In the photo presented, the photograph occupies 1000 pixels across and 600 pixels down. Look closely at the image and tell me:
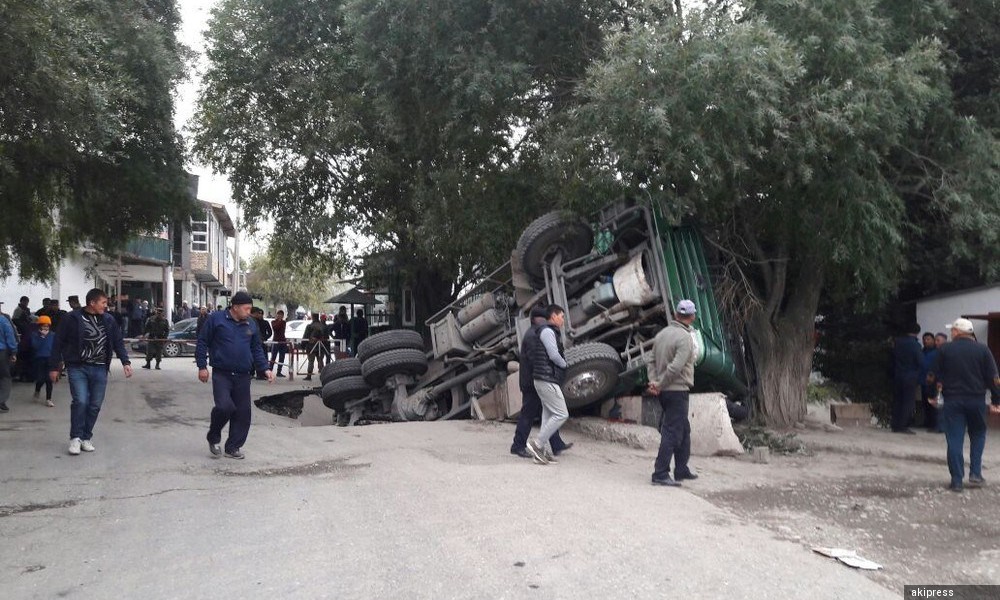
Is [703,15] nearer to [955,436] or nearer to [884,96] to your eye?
[884,96]

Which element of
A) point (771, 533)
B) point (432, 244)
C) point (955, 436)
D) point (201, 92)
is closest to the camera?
point (771, 533)

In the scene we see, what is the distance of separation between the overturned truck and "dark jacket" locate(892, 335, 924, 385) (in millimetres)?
2657

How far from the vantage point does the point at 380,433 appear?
34.2 ft

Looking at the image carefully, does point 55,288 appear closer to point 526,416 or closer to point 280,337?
point 280,337

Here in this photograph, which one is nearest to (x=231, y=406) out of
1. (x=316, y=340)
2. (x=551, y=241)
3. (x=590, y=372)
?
(x=590, y=372)

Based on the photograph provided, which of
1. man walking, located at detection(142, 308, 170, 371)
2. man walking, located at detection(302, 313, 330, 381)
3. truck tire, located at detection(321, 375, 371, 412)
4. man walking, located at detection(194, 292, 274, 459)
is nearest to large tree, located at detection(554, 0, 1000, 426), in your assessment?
man walking, located at detection(194, 292, 274, 459)

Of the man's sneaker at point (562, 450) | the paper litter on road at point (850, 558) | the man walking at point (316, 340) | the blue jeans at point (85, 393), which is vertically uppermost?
the man walking at point (316, 340)

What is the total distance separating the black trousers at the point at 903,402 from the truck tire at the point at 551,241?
5061 mm

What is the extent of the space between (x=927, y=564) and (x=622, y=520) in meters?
2.00

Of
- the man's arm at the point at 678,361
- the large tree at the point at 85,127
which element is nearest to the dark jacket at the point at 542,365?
the man's arm at the point at 678,361

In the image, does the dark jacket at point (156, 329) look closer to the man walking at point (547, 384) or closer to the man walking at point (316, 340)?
the man walking at point (316, 340)

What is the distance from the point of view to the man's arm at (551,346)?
8.63 m

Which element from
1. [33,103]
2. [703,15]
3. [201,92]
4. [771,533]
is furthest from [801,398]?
[201,92]

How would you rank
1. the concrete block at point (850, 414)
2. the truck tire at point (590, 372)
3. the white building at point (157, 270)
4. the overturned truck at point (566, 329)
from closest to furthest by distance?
the truck tire at point (590, 372) → the overturned truck at point (566, 329) → the concrete block at point (850, 414) → the white building at point (157, 270)
